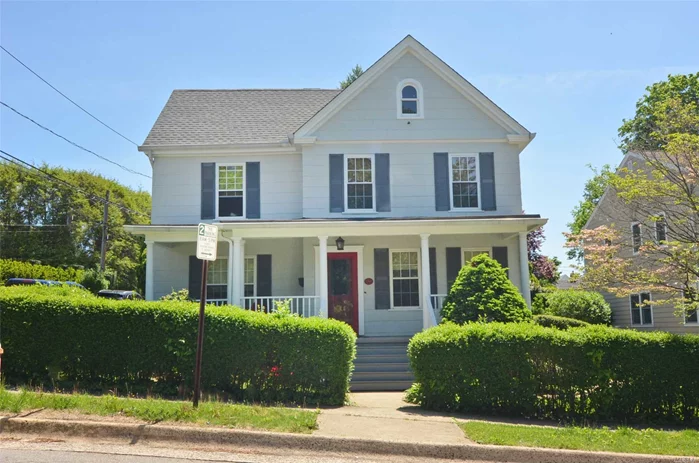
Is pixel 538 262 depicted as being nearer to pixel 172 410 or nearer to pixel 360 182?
pixel 360 182

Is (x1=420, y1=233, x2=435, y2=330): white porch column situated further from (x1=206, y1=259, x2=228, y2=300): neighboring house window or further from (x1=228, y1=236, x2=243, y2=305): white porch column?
(x1=206, y1=259, x2=228, y2=300): neighboring house window

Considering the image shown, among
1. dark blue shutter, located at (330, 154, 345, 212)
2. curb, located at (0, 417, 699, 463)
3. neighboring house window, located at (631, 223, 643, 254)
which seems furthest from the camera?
dark blue shutter, located at (330, 154, 345, 212)

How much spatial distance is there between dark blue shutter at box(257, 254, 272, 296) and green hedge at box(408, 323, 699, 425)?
8397mm

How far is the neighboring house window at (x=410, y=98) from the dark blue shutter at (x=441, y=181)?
4.53 ft

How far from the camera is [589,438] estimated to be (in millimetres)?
7613

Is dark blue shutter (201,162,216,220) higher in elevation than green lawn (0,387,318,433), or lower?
higher

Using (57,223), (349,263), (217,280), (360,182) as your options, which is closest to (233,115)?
(360,182)

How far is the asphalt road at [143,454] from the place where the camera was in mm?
6250

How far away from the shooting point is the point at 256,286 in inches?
663

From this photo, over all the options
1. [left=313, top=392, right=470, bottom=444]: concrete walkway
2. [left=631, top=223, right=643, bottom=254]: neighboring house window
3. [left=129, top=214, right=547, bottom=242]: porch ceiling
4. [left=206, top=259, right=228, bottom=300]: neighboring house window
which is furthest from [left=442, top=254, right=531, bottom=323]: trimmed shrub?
[left=206, top=259, right=228, bottom=300]: neighboring house window

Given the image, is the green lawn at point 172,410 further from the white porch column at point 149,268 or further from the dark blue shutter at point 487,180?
the dark blue shutter at point 487,180

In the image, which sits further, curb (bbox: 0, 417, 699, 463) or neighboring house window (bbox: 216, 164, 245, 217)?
neighboring house window (bbox: 216, 164, 245, 217)

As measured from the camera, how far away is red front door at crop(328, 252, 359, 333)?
16203 millimetres

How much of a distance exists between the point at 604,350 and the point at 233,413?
5.73 metres
